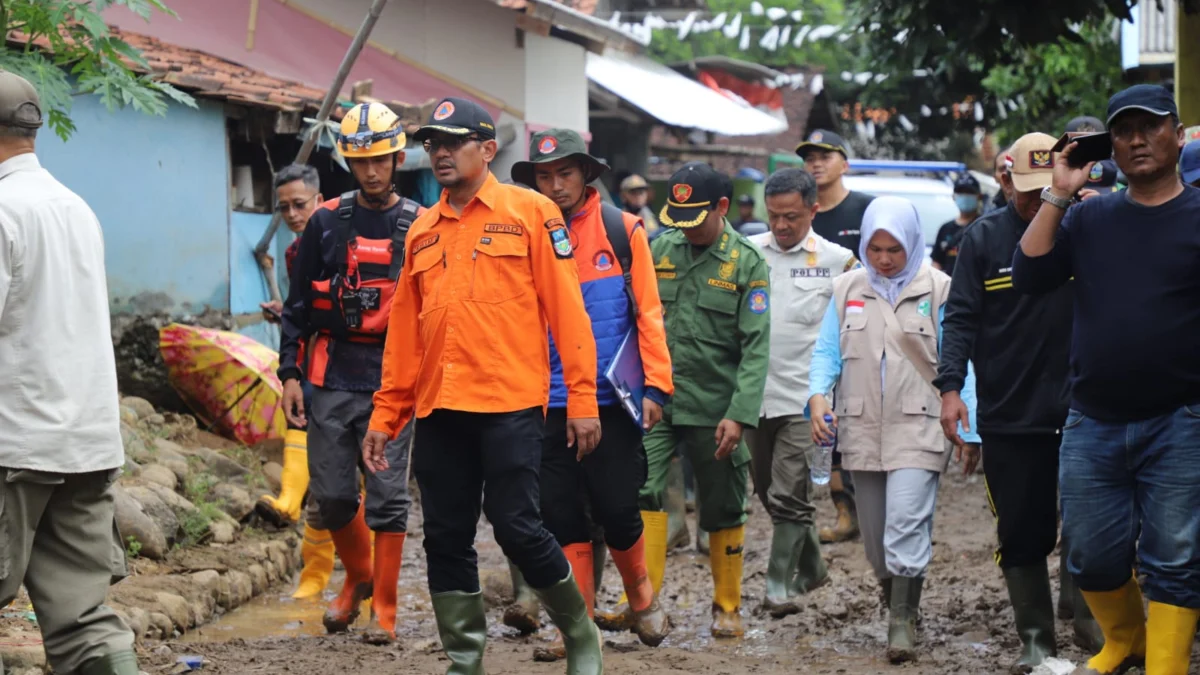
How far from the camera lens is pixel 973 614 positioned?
7.51 metres

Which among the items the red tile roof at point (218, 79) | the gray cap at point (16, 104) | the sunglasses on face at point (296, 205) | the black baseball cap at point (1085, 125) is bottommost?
the sunglasses on face at point (296, 205)

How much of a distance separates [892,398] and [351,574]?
8.43ft

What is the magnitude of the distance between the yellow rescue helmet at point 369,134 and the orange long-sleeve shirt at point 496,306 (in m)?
1.14

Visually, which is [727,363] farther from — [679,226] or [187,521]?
[187,521]

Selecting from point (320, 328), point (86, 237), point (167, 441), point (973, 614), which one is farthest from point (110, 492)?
point (167, 441)

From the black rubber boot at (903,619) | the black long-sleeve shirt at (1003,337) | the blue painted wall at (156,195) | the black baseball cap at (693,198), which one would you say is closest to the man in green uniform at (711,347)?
the black baseball cap at (693,198)

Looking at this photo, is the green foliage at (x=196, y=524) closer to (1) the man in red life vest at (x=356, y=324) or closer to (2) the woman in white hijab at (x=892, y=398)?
(1) the man in red life vest at (x=356, y=324)

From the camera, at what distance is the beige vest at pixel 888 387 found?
656 centimetres

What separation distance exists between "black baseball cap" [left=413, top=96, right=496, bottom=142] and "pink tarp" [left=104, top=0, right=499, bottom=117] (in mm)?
9241

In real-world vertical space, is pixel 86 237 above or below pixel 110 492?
above

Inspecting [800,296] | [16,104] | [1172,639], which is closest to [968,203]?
[800,296]

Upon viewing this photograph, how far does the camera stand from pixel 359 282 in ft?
21.9

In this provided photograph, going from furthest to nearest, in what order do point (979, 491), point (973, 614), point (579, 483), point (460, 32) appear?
1. point (460, 32)
2. point (979, 491)
3. point (973, 614)
4. point (579, 483)

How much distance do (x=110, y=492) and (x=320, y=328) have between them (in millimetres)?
2085
